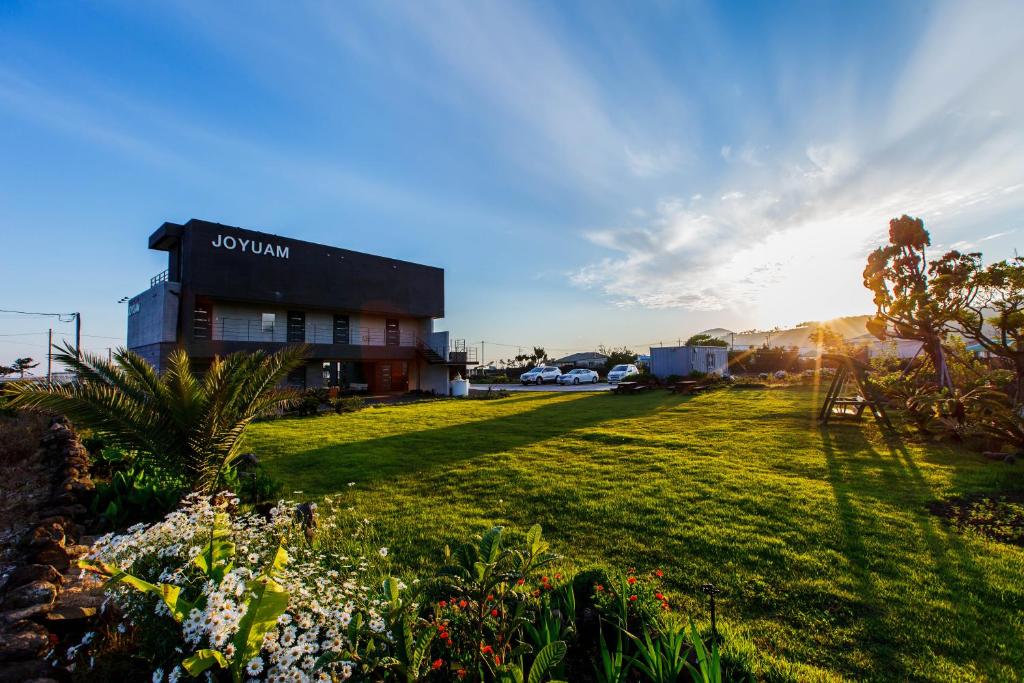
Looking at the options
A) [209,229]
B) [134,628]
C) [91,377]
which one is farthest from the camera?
[209,229]

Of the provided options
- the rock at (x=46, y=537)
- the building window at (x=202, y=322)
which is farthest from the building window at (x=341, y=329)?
the rock at (x=46, y=537)

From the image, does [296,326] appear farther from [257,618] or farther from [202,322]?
[257,618]

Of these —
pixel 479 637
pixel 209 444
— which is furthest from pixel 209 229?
pixel 479 637

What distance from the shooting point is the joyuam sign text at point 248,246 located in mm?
20922

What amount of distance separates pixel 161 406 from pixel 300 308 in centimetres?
2112

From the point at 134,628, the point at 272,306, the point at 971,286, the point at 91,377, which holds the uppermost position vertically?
the point at 272,306

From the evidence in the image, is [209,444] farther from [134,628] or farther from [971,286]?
[971,286]

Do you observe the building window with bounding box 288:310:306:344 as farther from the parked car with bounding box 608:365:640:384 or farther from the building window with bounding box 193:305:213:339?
the parked car with bounding box 608:365:640:384

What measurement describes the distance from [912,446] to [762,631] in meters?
8.51

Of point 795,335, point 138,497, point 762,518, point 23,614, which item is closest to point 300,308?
point 138,497

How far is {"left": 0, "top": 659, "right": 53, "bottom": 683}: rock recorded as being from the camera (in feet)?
7.85

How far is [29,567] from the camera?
135 inches

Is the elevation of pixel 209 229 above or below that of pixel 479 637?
above

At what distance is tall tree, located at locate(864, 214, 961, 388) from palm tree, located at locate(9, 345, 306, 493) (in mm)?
14351
